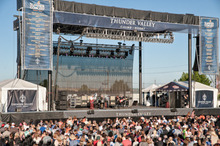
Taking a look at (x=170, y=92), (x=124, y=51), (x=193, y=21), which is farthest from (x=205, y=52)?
(x=124, y=51)

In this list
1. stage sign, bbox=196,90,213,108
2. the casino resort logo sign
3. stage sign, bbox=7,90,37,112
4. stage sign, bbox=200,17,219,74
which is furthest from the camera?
stage sign, bbox=196,90,213,108

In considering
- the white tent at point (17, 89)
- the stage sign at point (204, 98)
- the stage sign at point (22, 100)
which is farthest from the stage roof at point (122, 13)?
the stage sign at point (22, 100)

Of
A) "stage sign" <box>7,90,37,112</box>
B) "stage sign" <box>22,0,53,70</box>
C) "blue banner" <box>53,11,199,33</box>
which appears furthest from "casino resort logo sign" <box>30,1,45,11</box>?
"stage sign" <box>7,90,37,112</box>

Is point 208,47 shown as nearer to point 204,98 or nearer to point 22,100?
point 204,98

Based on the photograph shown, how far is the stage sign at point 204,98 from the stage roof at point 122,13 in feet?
19.9

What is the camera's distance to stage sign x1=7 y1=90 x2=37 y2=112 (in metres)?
21.0

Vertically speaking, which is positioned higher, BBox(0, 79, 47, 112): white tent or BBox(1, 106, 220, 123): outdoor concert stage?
BBox(0, 79, 47, 112): white tent

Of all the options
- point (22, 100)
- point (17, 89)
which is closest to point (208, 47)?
point (22, 100)

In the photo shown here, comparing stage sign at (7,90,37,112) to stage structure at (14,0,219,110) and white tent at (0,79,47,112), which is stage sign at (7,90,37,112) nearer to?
white tent at (0,79,47,112)

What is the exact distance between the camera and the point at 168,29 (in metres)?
24.6

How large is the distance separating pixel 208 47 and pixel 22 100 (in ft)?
51.7

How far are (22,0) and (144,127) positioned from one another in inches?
473

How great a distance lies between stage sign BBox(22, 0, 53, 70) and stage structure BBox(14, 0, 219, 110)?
0.22ft

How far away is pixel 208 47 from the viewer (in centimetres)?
2539
